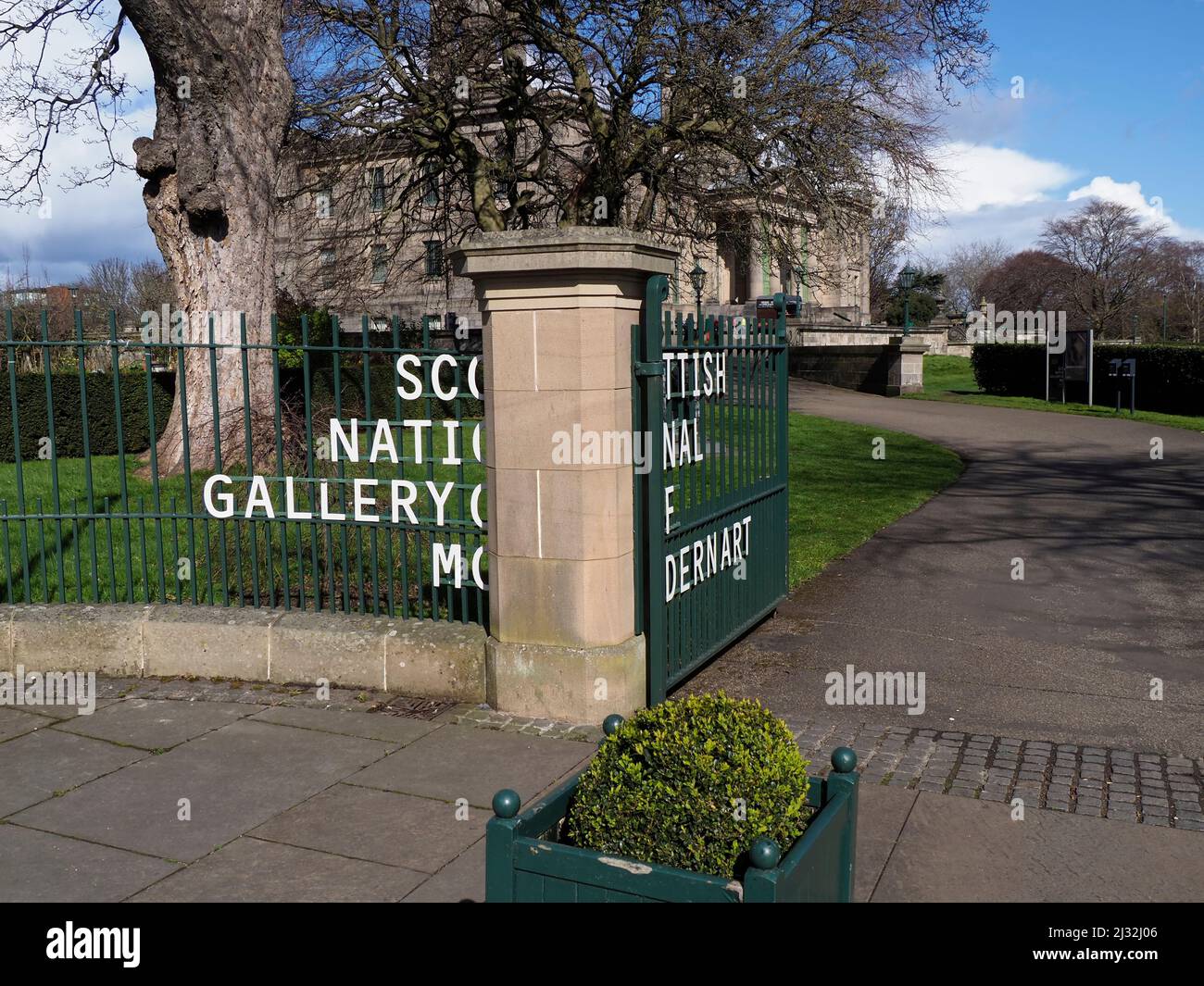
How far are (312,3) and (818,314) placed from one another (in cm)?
3300

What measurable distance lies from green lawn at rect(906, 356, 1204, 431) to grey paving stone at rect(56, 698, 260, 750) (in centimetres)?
2075

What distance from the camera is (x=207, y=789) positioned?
5.26m

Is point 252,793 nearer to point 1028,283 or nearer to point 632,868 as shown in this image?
point 632,868

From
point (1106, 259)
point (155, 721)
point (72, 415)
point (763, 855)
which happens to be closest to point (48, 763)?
point (155, 721)

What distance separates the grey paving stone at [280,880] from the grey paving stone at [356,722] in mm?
1365

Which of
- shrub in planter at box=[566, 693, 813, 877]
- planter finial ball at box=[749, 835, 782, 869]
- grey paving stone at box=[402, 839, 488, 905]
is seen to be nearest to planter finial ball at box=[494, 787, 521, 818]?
shrub in planter at box=[566, 693, 813, 877]

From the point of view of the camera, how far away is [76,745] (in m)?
5.85

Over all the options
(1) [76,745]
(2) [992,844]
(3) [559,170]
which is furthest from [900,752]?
(3) [559,170]

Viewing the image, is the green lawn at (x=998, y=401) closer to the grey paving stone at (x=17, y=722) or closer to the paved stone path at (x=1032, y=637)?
the paved stone path at (x=1032, y=637)

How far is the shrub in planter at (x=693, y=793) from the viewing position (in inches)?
120

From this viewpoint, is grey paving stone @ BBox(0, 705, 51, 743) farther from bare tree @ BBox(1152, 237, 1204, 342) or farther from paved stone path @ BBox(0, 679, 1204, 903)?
bare tree @ BBox(1152, 237, 1204, 342)

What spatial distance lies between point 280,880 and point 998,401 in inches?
1098

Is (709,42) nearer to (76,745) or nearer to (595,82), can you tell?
(595,82)

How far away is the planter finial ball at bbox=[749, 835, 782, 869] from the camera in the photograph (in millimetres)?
2738
